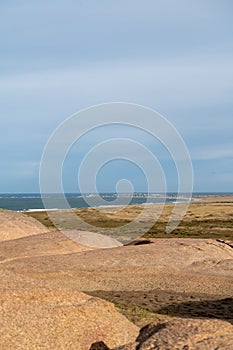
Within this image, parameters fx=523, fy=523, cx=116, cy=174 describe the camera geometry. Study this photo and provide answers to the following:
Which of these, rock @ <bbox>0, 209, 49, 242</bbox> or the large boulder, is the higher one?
rock @ <bbox>0, 209, 49, 242</bbox>

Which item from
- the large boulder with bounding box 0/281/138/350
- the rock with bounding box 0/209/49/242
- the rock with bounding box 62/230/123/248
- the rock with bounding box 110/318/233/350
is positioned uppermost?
the rock with bounding box 0/209/49/242

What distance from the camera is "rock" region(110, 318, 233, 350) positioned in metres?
7.61

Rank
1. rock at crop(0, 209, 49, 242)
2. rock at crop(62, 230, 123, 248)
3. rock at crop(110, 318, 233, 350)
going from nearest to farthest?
rock at crop(110, 318, 233, 350) < rock at crop(62, 230, 123, 248) < rock at crop(0, 209, 49, 242)

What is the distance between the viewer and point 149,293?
754 inches

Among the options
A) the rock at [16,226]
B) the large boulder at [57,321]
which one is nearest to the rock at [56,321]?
the large boulder at [57,321]

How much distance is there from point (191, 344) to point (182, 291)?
12.1 m

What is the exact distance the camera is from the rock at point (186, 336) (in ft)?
25.0

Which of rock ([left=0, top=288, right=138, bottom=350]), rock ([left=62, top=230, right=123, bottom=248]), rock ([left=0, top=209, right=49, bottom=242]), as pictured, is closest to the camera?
rock ([left=0, top=288, right=138, bottom=350])

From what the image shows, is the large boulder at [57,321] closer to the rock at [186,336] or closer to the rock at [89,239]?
the rock at [186,336]

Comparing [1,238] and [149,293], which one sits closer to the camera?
[149,293]

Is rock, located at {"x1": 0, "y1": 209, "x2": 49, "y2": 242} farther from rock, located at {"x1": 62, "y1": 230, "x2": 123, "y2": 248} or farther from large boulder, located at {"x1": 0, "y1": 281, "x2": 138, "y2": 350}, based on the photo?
large boulder, located at {"x1": 0, "y1": 281, "x2": 138, "y2": 350}

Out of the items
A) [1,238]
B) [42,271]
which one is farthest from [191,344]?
[1,238]

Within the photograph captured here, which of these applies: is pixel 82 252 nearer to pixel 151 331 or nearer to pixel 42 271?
pixel 42 271

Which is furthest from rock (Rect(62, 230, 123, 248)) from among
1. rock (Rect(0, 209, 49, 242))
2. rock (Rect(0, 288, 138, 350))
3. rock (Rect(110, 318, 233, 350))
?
rock (Rect(110, 318, 233, 350))
